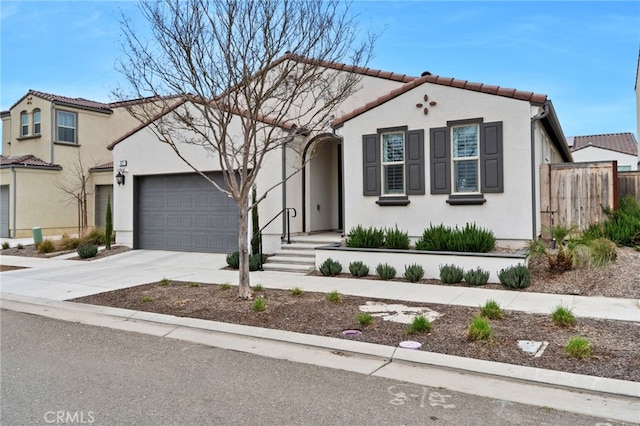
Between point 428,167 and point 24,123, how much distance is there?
2259 centimetres

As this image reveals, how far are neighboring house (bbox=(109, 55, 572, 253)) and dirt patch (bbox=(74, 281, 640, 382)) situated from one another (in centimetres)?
413

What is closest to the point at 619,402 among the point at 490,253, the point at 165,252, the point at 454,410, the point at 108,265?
the point at 454,410

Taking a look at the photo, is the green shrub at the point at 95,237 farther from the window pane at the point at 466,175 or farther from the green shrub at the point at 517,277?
the green shrub at the point at 517,277

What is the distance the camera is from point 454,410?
4.12 m

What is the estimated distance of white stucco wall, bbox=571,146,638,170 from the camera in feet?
105

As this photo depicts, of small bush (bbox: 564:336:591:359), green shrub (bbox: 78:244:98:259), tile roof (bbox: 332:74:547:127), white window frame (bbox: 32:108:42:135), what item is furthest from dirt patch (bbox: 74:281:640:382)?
white window frame (bbox: 32:108:42:135)

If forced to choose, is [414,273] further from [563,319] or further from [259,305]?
[563,319]

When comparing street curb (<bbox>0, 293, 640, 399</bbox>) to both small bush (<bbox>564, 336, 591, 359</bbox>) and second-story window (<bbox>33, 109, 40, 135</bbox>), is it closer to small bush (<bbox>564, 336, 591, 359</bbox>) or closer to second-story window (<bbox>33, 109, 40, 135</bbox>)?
small bush (<bbox>564, 336, 591, 359</bbox>)

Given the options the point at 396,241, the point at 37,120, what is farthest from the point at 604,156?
the point at 37,120

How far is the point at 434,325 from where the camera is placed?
6.65 meters

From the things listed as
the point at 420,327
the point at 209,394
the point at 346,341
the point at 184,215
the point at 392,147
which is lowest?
the point at 209,394

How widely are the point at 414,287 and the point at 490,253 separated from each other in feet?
5.93

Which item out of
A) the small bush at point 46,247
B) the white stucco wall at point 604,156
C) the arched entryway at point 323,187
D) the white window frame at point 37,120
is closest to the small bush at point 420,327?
the arched entryway at point 323,187

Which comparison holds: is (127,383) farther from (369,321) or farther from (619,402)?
(619,402)
